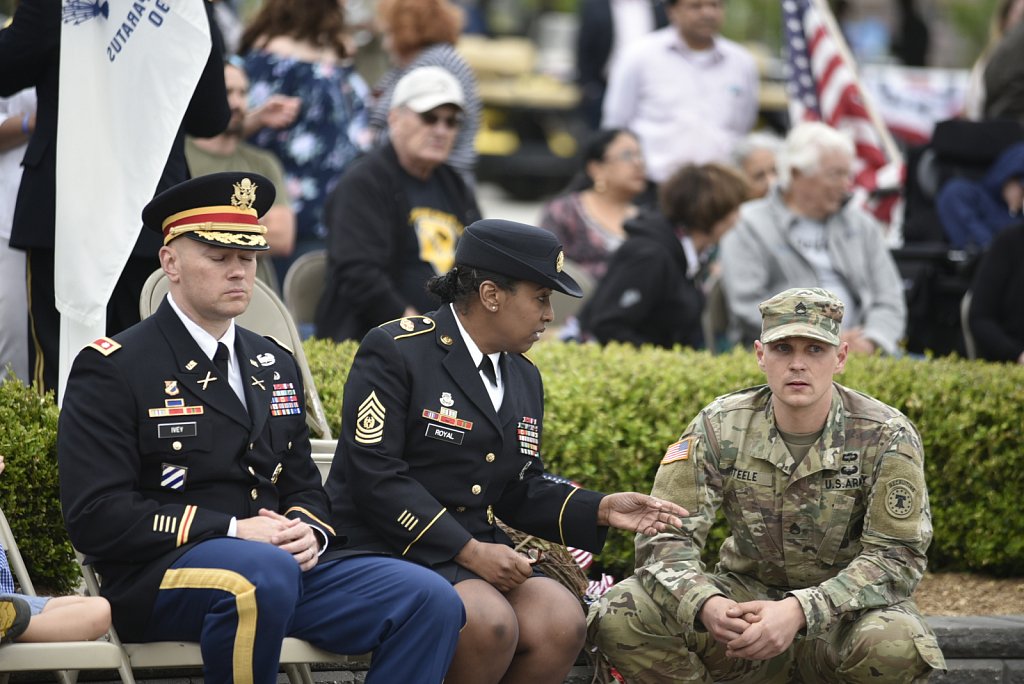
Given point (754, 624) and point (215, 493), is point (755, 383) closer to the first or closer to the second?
point (754, 624)

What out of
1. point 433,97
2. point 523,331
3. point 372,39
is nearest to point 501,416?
point 523,331

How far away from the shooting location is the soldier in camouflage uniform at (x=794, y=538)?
505 cm

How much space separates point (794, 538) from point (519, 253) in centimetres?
131

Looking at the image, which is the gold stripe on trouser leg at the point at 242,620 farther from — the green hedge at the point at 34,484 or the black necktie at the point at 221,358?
the green hedge at the point at 34,484

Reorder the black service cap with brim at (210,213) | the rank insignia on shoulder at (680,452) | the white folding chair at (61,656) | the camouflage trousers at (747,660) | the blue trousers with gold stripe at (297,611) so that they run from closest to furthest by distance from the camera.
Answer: the white folding chair at (61,656)
the blue trousers with gold stripe at (297,611)
the black service cap with brim at (210,213)
the camouflage trousers at (747,660)
the rank insignia on shoulder at (680,452)

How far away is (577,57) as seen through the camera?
14.4 metres

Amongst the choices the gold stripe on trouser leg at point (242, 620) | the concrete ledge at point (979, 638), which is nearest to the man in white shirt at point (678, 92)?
the concrete ledge at point (979, 638)

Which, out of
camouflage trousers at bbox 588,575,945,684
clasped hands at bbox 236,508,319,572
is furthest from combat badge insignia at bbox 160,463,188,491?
camouflage trousers at bbox 588,575,945,684

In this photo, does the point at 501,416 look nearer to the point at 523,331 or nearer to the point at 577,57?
the point at 523,331

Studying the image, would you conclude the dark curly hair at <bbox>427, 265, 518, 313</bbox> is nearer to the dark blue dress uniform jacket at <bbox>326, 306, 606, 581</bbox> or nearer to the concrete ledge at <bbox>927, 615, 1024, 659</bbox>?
the dark blue dress uniform jacket at <bbox>326, 306, 606, 581</bbox>

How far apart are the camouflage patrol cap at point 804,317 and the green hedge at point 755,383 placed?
4.72 ft

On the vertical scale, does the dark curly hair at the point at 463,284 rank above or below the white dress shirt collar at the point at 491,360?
above

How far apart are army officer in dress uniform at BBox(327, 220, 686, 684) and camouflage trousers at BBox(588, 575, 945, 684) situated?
254mm

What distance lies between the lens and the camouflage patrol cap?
5152 mm
